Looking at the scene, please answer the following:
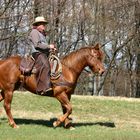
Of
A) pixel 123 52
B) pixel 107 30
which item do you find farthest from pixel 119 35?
pixel 123 52

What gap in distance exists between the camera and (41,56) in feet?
37.8

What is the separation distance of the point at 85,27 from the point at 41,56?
2986 centimetres

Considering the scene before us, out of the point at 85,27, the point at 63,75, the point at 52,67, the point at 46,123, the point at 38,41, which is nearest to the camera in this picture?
the point at 38,41

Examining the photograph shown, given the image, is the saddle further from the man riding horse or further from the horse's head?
the horse's head

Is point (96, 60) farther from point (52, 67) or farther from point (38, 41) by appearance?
point (38, 41)

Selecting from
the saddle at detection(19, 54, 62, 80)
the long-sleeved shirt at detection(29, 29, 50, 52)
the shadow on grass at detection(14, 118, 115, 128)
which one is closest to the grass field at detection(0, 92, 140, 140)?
the shadow on grass at detection(14, 118, 115, 128)

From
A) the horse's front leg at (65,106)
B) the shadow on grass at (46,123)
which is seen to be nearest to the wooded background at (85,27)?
the shadow on grass at (46,123)

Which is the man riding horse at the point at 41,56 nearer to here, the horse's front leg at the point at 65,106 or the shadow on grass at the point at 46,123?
the horse's front leg at the point at 65,106

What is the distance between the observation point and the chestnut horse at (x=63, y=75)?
1170 cm

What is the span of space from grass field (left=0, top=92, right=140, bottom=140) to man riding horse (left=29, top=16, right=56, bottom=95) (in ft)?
3.70

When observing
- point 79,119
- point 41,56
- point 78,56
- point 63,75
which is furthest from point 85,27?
point 41,56

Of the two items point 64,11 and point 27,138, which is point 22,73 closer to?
point 27,138

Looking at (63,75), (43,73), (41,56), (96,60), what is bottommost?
(63,75)

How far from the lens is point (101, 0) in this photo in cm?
3888
